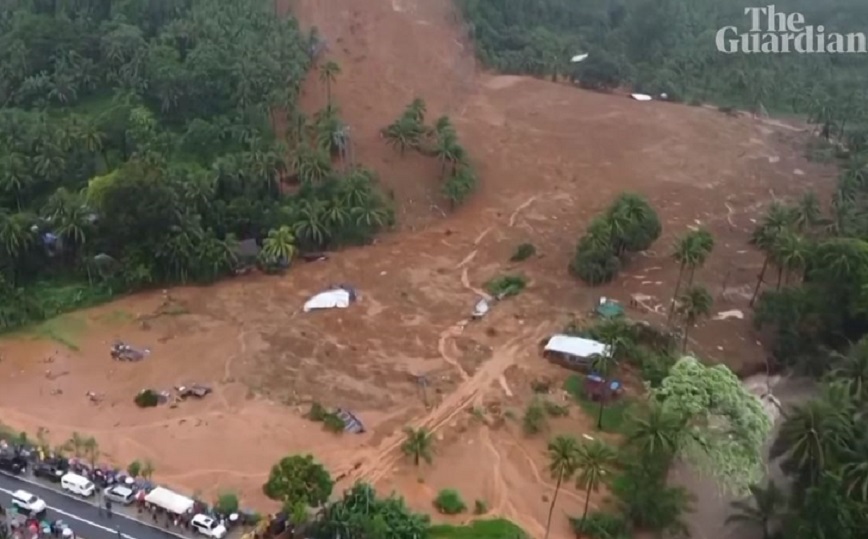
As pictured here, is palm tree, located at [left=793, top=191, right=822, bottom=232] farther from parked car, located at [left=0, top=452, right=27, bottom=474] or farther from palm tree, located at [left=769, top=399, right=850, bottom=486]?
parked car, located at [left=0, top=452, right=27, bottom=474]

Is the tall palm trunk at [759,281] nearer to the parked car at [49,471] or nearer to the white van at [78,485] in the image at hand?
the white van at [78,485]

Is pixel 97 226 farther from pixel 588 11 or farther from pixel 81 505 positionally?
pixel 588 11

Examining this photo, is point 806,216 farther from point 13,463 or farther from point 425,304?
point 13,463

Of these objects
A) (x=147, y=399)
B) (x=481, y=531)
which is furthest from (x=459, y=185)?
(x=481, y=531)

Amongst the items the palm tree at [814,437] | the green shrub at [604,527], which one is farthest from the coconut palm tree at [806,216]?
the green shrub at [604,527]

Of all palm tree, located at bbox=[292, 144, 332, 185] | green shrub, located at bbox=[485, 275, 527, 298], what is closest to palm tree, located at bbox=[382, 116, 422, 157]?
palm tree, located at bbox=[292, 144, 332, 185]

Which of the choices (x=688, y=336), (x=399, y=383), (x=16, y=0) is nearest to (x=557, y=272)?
(x=688, y=336)
